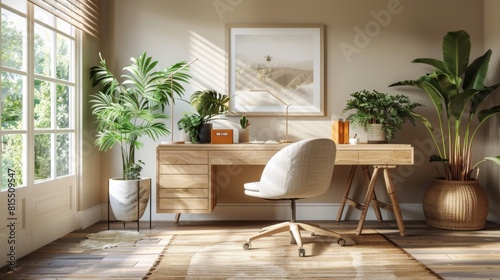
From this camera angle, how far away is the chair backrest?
2.89m

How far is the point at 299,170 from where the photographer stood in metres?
2.91

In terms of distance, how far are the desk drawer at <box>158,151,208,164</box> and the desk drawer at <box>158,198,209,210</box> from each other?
0.32 meters

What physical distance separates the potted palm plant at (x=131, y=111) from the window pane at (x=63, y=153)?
23 cm

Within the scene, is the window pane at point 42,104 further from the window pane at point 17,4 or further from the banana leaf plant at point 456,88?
the banana leaf plant at point 456,88

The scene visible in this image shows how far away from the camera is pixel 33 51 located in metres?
3.03

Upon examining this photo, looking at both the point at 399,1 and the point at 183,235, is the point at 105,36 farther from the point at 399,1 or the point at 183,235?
the point at 399,1

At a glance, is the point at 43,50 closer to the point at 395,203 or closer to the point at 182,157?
the point at 182,157

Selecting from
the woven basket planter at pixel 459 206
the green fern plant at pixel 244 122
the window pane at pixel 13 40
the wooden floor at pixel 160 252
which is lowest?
the wooden floor at pixel 160 252

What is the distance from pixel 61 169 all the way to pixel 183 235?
113 cm

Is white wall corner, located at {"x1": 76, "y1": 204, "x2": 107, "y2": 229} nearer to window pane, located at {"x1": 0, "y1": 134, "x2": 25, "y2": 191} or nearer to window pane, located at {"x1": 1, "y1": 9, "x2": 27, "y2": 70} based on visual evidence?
window pane, located at {"x1": 0, "y1": 134, "x2": 25, "y2": 191}

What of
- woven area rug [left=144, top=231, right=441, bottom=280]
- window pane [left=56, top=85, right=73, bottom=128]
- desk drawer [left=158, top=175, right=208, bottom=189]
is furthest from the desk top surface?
window pane [left=56, top=85, right=73, bottom=128]

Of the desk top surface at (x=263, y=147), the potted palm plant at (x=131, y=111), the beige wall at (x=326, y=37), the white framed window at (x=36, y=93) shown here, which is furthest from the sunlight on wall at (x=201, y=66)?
the white framed window at (x=36, y=93)

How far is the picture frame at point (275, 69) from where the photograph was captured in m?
4.13

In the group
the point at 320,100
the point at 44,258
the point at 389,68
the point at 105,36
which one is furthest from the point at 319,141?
the point at 105,36
